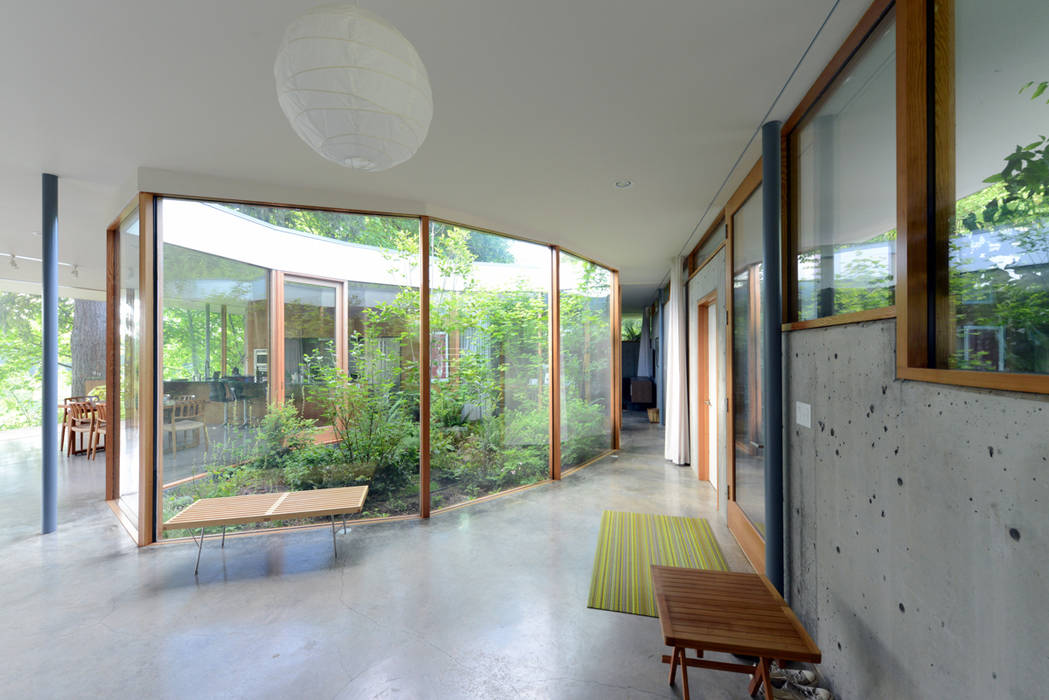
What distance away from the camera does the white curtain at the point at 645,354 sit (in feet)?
35.0

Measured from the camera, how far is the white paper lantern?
1.03 m

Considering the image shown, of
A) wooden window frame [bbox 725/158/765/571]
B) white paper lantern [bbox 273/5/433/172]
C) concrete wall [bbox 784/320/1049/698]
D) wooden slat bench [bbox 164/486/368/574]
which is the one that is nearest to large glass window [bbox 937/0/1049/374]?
concrete wall [bbox 784/320/1049/698]

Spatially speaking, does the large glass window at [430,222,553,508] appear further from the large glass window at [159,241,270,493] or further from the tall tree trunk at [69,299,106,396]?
the tall tree trunk at [69,299,106,396]

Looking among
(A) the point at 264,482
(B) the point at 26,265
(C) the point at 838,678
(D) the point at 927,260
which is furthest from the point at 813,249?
(B) the point at 26,265

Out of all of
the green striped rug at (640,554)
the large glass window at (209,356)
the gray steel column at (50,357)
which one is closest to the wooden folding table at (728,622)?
the green striped rug at (640,554)

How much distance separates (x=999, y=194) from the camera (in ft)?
3.50

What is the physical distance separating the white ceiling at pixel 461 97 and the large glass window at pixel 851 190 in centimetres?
20

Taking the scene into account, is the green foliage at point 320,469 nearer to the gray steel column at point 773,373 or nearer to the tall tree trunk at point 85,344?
the gray steel column at point 773,373

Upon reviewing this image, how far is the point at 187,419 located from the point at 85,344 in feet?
24.3

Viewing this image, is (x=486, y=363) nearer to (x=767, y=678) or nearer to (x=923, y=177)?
(x=767, y=678)

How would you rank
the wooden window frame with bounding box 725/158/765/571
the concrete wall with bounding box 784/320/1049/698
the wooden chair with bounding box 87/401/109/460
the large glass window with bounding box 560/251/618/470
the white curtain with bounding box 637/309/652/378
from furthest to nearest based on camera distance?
the white curtain with bounding box 637/309/652/378, the wooden chair with bounding box 87/401/109/460, the large glass window with bounding box 560/251/618/470, the wooden window frame with bounding box 725/158/765/571, the concrete wall with bounding box 784/320/1049/698

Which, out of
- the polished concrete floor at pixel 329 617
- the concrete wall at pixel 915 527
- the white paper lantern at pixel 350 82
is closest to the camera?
the concrete wall at pixel 915 527

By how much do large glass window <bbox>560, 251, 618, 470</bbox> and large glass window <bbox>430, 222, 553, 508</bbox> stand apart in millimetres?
374

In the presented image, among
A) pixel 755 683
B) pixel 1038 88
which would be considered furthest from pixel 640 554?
pixel 1038 88
